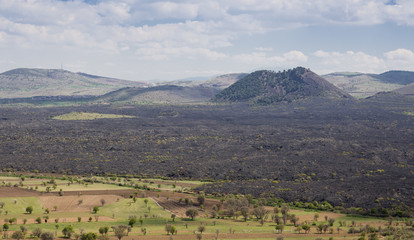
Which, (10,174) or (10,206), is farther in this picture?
(10,174)

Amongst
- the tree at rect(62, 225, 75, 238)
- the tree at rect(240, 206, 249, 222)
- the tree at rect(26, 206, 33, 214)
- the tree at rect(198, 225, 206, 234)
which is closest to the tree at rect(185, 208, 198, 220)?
the tree at rect(240, 206, 249, 222)

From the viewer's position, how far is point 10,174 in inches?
3196

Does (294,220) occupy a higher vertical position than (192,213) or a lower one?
lower

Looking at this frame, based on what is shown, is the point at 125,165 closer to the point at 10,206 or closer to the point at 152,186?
the point at 152,186

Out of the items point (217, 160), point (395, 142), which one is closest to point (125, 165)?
point (217, 160)

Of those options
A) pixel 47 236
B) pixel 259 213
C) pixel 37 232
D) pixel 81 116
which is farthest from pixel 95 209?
pixel 81 116

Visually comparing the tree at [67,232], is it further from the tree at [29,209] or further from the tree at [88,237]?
the tree at [29,209]

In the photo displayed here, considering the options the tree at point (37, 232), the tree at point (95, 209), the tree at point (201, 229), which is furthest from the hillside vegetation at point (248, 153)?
the tree at point (37, 232)

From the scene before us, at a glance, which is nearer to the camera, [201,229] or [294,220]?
[201,229]

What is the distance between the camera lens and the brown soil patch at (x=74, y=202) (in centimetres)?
5678

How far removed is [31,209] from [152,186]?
23.7 m

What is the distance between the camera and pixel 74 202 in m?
59.4

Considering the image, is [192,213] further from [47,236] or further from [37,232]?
[37,232]

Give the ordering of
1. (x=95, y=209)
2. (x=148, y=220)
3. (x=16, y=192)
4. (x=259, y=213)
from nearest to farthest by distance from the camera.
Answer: (x=148, y=220) < (x=259, y=213) < (x=95, y=209) < (x=16, y=192)
